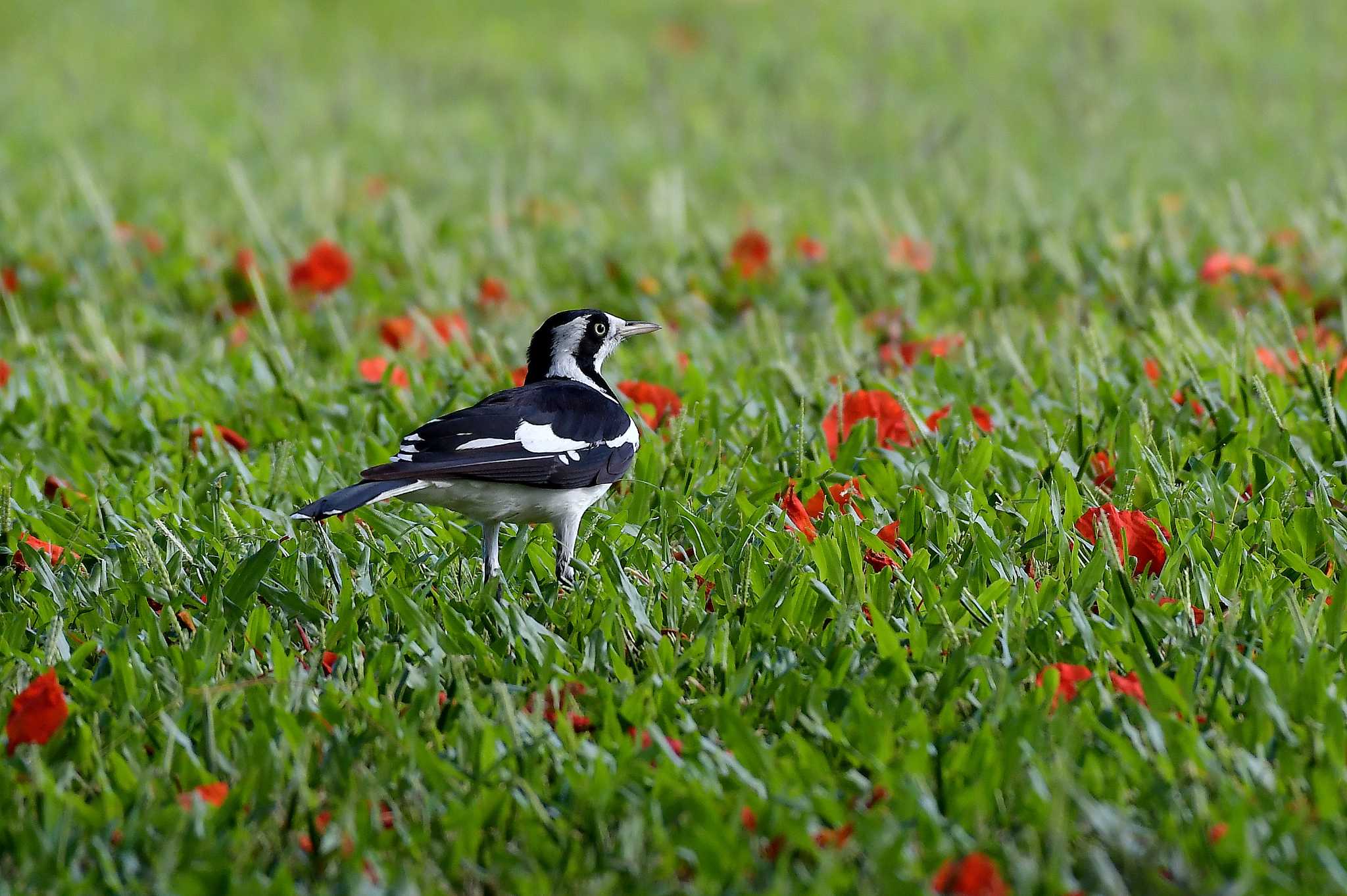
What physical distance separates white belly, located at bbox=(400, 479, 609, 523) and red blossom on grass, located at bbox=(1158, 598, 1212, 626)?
1.17 metres

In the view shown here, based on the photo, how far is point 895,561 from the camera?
3.30 meters

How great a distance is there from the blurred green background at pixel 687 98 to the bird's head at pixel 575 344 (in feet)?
11.7

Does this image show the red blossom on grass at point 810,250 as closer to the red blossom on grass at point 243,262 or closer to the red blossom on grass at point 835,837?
the red blossom on grass at point 243,262

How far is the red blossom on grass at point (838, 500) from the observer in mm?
3613

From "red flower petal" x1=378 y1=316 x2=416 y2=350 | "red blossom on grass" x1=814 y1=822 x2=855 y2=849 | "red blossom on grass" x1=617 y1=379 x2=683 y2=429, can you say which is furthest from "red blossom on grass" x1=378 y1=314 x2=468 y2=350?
"red blossom on grass" x1=814 y1=822 x2=855 y2=849

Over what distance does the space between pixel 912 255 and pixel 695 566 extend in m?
3.63

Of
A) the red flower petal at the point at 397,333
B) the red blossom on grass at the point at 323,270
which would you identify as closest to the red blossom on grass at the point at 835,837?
the red flower petal at the point at 397,333

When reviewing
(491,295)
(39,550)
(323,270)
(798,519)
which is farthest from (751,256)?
(39,550)

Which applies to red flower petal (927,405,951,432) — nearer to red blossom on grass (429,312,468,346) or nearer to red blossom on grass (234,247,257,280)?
red blossom on grass (429,312,468,346)

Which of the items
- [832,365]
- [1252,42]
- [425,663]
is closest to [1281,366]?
[832,365]

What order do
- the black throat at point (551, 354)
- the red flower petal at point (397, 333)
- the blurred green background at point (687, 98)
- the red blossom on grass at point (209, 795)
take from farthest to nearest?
the blurred green background at point (687, 98), the red flower petal at point (397, 333), the black throat at point (551, 354), the red blossom on grass at point (209, 795)

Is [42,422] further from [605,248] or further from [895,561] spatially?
[605,248]

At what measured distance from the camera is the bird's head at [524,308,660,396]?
3.96m

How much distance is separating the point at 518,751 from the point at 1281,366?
300 cm
